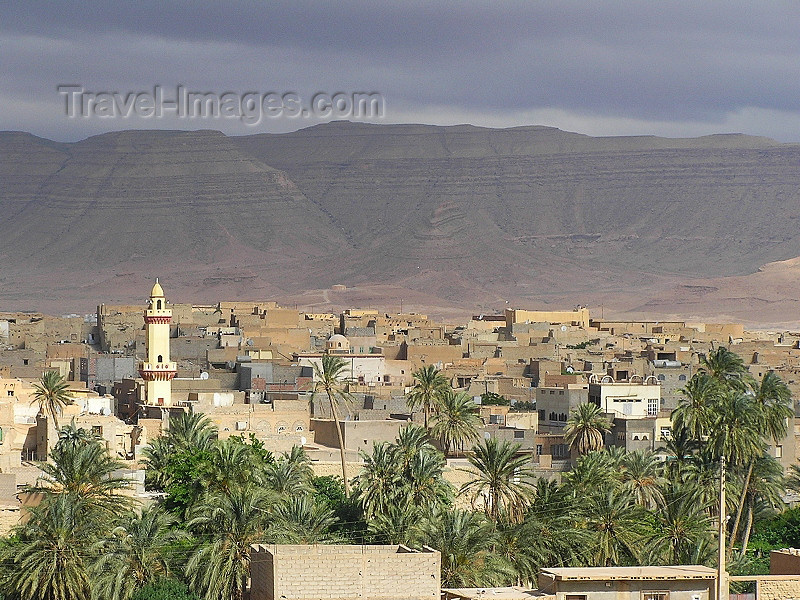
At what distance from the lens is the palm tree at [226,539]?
3447 cm

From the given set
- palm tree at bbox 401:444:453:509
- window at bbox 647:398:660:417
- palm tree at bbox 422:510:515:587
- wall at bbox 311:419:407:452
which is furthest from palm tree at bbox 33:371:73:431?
palm tree at bbox 422:510:515:587

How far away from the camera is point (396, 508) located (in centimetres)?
4088

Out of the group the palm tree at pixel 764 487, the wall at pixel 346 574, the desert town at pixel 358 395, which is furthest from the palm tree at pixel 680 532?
the wall at pixel 346 574

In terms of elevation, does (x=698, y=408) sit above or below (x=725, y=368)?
below

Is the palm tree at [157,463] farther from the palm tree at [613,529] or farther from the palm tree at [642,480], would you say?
the palm tree at [642,480]

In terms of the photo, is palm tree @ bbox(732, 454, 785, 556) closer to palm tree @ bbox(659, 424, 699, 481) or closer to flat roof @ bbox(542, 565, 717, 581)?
palm tree @ bbox(659, 424, 699, 481)

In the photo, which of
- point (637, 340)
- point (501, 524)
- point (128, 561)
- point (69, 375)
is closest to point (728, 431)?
point (501, 524)

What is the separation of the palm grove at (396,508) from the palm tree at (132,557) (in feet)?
0.12

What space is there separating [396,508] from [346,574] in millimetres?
9226

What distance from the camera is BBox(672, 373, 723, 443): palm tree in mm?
48125

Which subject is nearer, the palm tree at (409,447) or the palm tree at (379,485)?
the palm tree at (379,485)

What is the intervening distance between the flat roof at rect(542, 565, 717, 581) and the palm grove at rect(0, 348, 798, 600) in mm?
4257

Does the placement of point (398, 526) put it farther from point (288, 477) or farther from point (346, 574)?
point (346, 574)

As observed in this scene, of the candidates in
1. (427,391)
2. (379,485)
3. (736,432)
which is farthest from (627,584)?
(427,391)
